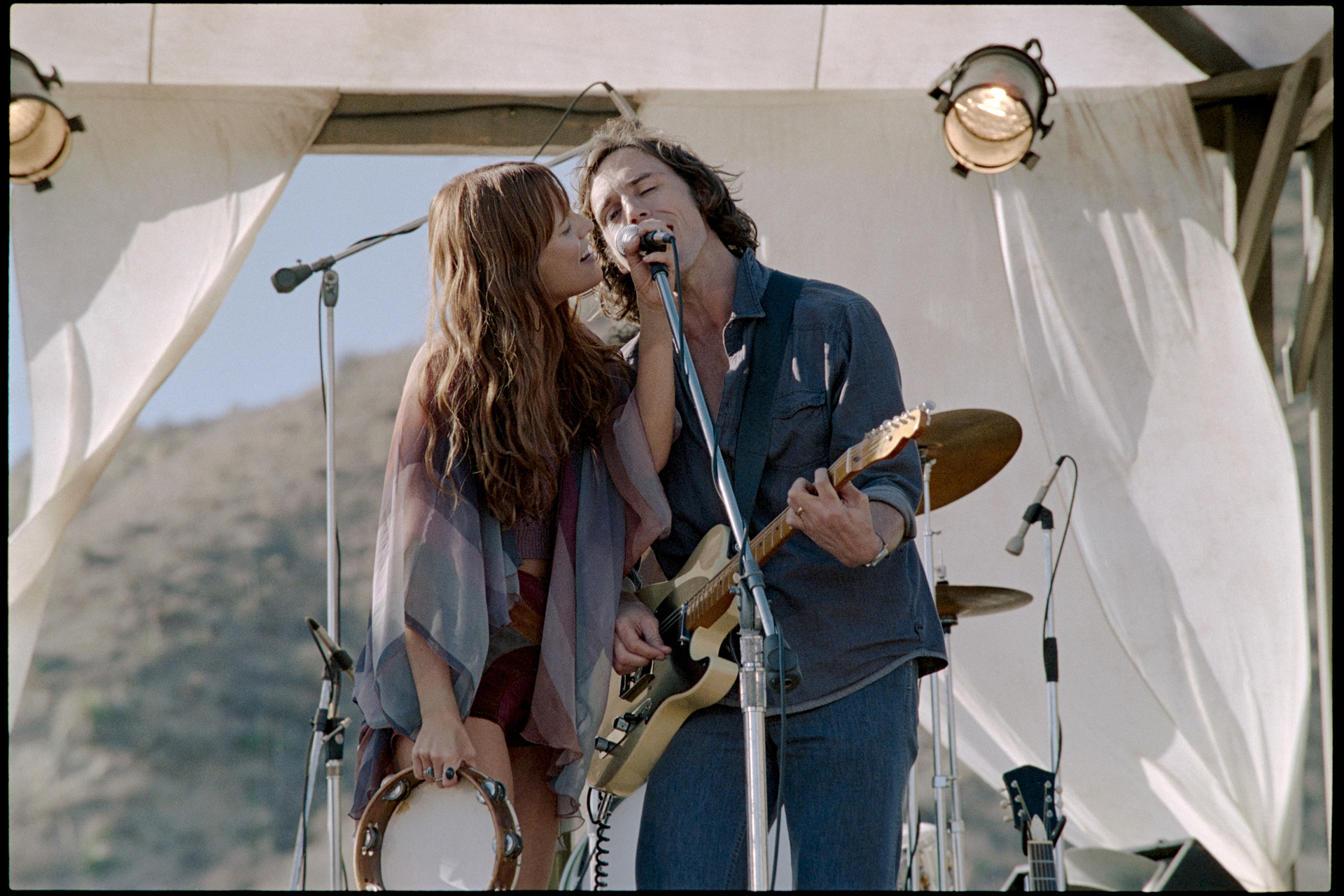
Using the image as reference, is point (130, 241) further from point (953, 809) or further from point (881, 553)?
point (881, 553)

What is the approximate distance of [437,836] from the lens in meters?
1.83

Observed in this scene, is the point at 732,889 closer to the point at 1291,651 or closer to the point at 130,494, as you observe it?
the point at 1291,651

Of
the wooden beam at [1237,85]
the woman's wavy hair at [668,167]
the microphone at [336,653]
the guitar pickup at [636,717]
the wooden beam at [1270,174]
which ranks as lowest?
the guitar pickup at [636,717]

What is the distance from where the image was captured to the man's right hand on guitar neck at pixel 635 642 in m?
2.00

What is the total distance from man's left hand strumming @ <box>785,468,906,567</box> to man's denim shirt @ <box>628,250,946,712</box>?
0.08 meters

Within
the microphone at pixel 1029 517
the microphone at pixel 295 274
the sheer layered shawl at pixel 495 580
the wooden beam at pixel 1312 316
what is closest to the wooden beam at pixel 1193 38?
the wooden beam at pixel 1312 316

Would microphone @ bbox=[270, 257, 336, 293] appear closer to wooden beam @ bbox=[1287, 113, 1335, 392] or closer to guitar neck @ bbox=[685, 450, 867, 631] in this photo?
guitar neck @ bbox=[685, 450, 867, 631]

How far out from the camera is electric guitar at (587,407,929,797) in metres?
1.85

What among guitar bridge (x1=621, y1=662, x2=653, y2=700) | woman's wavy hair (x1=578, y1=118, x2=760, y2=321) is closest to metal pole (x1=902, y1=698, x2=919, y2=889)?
guitar bridge (x1=621, y1=662, x2=653, y2=700)

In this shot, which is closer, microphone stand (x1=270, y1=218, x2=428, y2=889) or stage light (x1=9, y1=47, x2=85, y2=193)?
microphone stand (x1=270, y1=218, x2=428, y2=889)

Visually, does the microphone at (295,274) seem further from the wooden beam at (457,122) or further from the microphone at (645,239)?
the wooden beam at (457,122)

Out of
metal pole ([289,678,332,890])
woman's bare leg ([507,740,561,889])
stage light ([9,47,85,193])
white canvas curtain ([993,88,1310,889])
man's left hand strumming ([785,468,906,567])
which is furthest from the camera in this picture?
white canvas curtain ([993,88,1310,889])

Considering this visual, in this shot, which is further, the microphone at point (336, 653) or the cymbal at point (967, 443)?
the cymbal at point (967, 443)

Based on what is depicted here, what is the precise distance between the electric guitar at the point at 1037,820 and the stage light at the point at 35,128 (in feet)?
11.8
